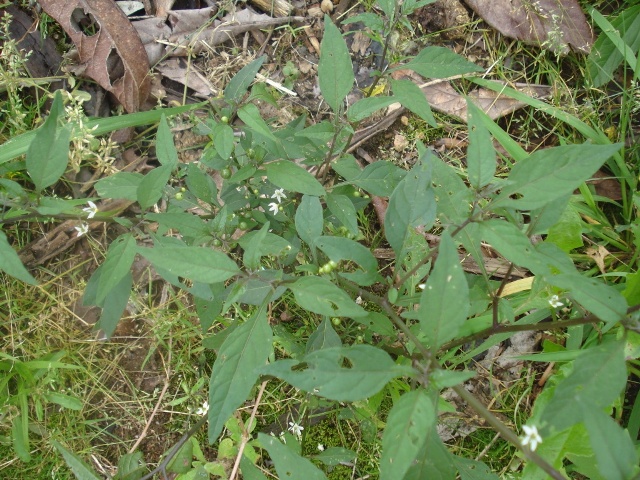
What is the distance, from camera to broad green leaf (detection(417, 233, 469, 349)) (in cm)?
146

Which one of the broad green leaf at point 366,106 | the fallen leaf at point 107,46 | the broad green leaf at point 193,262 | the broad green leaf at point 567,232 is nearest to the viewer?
the broad green leaf at point 193,262

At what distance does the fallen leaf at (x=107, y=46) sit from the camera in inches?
138

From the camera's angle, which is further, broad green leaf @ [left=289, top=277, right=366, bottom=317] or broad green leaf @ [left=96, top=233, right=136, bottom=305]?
broad green leaf @ [left=96, top=233, right=136, bottom=305]

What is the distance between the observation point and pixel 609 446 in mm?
1327

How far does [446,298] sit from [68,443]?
9.01 ft

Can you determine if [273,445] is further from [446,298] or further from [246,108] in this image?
[246,108]

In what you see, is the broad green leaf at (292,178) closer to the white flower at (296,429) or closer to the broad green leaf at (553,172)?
the broad green leaf at (553,172)

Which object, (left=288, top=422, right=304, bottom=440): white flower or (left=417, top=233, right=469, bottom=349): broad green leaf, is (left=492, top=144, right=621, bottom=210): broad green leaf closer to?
(left=417, top=233, right=469, bottom=349): broad green leaf

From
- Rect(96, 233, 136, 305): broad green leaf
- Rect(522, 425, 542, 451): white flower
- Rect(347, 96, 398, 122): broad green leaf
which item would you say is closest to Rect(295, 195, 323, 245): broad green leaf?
Rect(347, 96, 398, 122): broad green leaf

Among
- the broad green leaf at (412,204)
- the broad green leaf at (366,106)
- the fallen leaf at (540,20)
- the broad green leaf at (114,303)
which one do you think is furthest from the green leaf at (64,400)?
the fallen leaf at (540,20)

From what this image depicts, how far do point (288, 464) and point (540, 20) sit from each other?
3.08 meters

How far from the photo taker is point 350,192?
2.70 metres

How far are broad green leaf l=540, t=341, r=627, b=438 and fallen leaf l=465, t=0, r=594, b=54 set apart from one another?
2566 mm

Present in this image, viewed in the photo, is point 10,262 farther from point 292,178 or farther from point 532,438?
point 532,438
